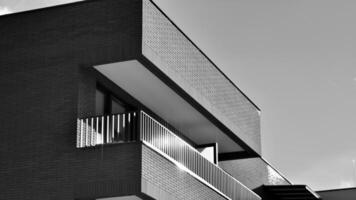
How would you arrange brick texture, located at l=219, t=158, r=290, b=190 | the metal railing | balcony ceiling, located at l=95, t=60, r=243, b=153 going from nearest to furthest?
the metal railing < balcony ceiling, located at l=95, t=60, r=243, b=153 < brick texture, located at l=219, t=158, r=290, b=190

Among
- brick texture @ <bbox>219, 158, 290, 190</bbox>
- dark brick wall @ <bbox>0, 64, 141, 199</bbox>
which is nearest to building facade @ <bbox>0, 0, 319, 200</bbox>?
dark brick wall @ <bbox>0, 64, 141, 199</bbox>

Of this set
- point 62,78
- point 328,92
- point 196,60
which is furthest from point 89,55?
point 328,92

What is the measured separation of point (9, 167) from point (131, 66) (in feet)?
13.9

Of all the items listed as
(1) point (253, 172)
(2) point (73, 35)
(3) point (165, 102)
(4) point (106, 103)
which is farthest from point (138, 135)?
(1) point (253, 172)

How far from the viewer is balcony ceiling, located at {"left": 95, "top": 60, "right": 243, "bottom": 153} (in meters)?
28.4

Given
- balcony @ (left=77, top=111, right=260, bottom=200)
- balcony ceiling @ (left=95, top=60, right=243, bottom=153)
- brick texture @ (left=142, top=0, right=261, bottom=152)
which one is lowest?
balcony @ (left=77, top=111, right=260, bottom=200)

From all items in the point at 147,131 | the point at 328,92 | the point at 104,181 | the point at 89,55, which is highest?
the point at 328,92

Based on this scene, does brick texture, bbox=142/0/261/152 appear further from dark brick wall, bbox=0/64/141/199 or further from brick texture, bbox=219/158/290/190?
dark brick wall, bbox=0/64/141/199

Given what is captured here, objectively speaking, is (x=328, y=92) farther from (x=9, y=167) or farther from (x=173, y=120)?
(x=9, y=167)

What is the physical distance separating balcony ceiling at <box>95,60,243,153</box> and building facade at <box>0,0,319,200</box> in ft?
0.18

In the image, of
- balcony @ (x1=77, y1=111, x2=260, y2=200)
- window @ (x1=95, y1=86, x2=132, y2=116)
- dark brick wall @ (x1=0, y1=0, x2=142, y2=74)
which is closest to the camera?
balcony @ (x1=77, y1=111, x2=260, y2=200)

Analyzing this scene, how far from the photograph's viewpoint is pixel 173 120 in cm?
3338

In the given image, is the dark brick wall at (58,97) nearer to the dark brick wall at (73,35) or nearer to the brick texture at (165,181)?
the dark brick wall at (73,35)

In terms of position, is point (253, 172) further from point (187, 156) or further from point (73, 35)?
point (73, 35)
